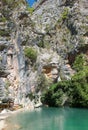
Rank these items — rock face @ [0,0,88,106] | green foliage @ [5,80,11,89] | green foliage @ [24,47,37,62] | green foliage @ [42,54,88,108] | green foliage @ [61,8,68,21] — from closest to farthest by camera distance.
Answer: green foliage @ [5,80,11,89]
rock face @ [0,0,88,106]
green foliage @ [42,54,88,108]
green foliage @ [24,47,37,62]
green foliage @ [61,8,68,21]

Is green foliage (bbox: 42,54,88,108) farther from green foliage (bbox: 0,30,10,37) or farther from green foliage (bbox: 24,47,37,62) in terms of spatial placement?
green foliage (bbox: 0,30,10,37)

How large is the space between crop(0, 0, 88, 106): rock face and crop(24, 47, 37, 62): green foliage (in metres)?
0.64

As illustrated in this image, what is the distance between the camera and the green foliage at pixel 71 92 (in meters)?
42.8

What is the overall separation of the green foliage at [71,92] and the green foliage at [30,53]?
5783mm

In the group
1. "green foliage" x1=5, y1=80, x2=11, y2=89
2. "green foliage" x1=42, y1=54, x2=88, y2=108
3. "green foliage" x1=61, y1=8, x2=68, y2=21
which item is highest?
"green foliage" x1=61, y1=8, x2=68, y2=21

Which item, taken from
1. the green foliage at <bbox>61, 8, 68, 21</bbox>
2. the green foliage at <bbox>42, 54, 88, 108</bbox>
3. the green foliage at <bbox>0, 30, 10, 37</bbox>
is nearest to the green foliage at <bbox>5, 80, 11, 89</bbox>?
the green foliage at <bbox>0, 30, 10, 37</bbox>

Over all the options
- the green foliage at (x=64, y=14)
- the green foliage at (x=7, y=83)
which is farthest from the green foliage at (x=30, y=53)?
the green foliage at (x=64, y=14)

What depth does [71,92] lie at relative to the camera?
44250 mm

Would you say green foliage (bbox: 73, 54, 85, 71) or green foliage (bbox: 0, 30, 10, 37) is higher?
green foliage (bbox: 0, 30, 10, 37)

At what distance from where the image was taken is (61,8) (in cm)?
5984

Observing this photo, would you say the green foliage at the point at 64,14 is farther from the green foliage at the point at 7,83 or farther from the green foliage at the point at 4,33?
the green foliage at the point at 7,83

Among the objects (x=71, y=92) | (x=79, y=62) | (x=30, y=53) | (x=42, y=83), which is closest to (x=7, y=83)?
(x=30, y=53)

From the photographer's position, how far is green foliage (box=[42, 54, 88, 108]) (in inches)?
1683

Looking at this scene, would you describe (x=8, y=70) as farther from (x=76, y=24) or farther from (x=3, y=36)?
(x=76, y=24)
